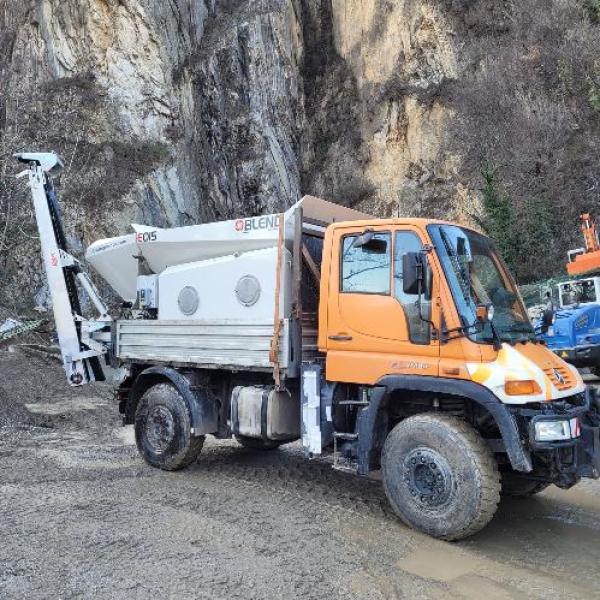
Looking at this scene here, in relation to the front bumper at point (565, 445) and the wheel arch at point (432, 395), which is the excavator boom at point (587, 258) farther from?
the wheel arch at point (432, 395)

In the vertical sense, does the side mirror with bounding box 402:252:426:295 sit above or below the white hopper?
below

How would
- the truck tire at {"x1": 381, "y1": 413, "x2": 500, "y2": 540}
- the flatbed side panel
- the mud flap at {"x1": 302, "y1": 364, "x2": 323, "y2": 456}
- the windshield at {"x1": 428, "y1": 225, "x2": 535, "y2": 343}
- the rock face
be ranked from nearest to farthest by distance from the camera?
the truck tire at {"x1": 381, "y1": 413, "x2": 500, "y2": 540} → the windshield at {"x1": 428, "y1": 225, "x2": 535, "y2": 343} → the mud flap at {"x1": 302, "y1": 364, "x2": 323, "y2": 456} → the flatbed side panel → the rock face

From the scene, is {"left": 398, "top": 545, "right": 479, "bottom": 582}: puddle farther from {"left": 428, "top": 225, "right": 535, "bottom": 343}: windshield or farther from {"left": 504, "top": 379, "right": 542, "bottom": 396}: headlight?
{"left": 428, "top": 225, "right": 535, "bottom": 343}: windshield

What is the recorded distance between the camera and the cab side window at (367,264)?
4.96 m

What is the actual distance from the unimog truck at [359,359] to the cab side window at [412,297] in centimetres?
1

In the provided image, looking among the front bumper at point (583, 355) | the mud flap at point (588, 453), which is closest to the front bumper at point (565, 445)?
the mud flap at point (588, 453)

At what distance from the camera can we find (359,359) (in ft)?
16.5

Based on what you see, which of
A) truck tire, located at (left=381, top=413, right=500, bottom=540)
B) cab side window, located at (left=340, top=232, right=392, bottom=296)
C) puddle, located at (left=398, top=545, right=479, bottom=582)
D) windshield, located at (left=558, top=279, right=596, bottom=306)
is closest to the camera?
puddle, located at (left=398, top=545, right=479, bottom=582)

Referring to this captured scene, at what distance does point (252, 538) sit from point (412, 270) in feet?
7.82

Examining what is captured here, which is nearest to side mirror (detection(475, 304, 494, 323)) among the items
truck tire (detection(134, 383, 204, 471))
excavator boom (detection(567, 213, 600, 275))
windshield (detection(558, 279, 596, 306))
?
truck tire (detection(134, 383, 204, 471))

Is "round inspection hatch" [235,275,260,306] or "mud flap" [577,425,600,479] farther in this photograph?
"round inspection hatch" [235,275,260,306]

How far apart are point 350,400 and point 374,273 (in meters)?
1.15

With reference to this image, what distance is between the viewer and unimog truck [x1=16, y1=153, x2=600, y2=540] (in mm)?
4348

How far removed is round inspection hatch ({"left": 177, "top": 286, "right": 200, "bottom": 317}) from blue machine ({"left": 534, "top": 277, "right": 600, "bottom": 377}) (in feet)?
26.5
